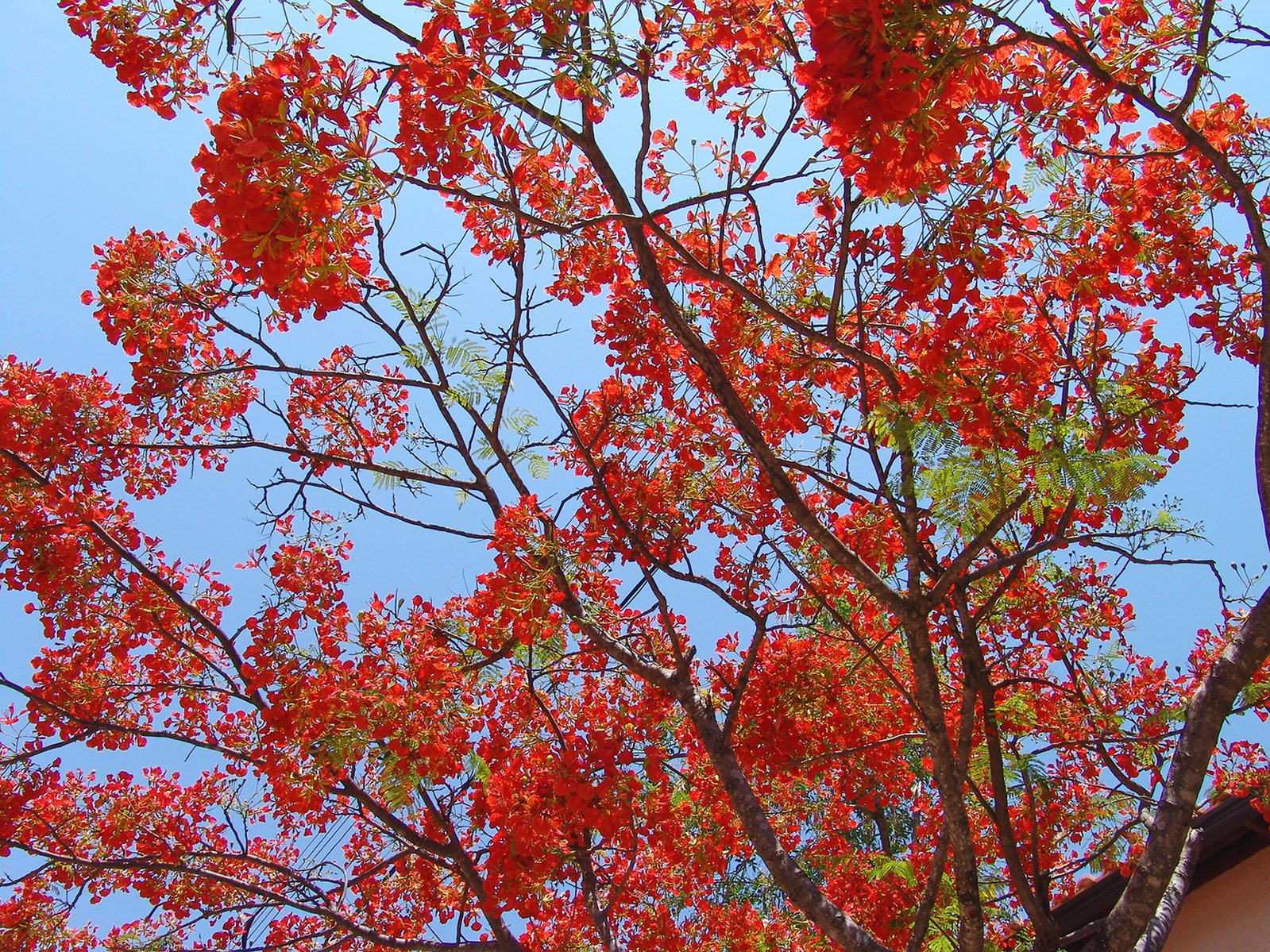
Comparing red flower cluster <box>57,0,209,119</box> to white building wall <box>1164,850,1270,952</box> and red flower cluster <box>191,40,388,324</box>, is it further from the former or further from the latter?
white building wall <box>1164,850,1270,952</box>

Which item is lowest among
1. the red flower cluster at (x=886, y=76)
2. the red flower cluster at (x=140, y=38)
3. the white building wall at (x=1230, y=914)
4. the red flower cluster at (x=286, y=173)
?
the white building wall at (x=1230, y=914)

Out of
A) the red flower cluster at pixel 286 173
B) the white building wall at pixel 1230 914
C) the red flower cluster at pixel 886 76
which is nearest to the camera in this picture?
the red flower cluster at pixel 886 76

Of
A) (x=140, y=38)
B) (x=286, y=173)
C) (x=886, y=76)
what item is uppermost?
(x=140, y=38)

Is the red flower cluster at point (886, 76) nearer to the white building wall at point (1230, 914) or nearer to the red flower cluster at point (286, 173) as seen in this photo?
the red flower cluster at point (286, 173)

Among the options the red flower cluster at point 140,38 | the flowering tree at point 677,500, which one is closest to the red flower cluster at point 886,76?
the flowering tree at point 677,500

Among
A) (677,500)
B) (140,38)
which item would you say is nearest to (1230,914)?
(677,500)

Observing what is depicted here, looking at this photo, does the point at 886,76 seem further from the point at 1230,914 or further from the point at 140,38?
the point at 1230,914

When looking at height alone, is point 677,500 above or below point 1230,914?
above

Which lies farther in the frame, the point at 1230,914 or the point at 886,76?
the point at 1230,914

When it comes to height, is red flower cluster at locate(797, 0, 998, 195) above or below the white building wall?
above

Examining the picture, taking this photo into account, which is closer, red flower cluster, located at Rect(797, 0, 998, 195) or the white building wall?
red flower cluster, located at Rect(797, 0, 998, 195)

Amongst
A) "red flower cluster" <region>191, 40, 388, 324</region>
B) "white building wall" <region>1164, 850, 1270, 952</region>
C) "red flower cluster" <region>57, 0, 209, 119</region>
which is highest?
"red flower cluster" <region>57, 0, 209, 119</region>

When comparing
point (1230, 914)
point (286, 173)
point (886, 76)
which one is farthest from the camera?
point (1230, 914)

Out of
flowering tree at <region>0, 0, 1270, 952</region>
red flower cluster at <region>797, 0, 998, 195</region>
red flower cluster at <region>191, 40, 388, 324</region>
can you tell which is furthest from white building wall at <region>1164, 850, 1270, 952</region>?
red flower cluster at <region>191, 40, 388, 324</region>
